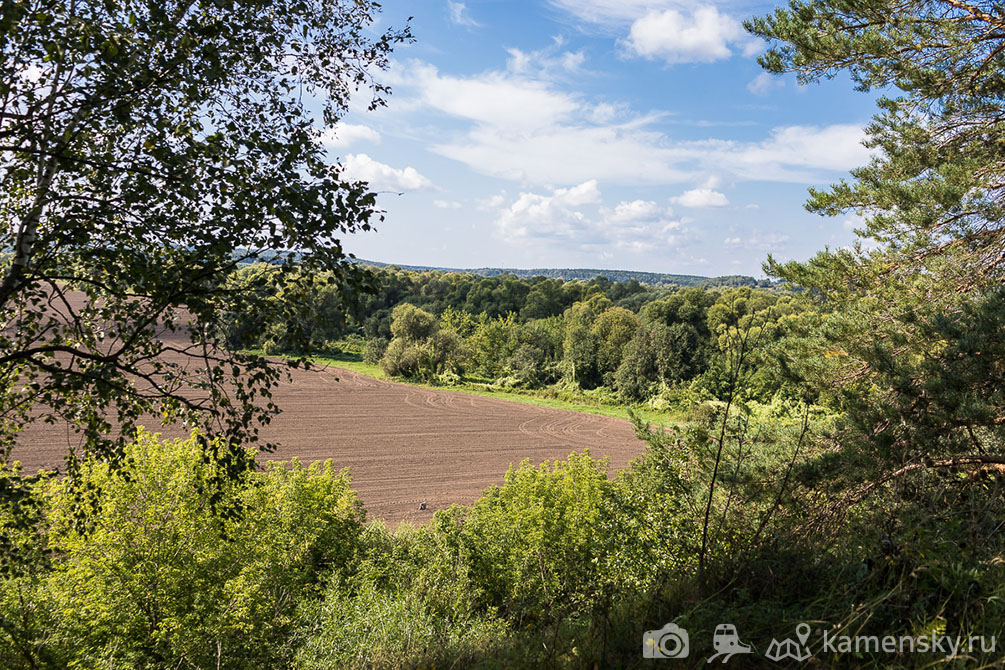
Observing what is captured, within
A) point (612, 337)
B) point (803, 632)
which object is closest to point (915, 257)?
point (803, 632)

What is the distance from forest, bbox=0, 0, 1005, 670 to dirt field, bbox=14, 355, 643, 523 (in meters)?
9.67

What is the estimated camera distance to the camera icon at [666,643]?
2.79m

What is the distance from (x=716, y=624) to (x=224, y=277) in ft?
11.8

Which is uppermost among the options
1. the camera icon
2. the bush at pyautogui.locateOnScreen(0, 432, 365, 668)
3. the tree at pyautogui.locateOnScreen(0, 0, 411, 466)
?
the tree at pyautogui.locateOnScreen(0, 0, 411, 466)

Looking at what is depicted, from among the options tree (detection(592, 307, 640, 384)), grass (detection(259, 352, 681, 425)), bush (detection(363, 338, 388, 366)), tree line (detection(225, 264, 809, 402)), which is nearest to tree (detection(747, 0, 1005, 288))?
tree line (detection(225, 264, 809, 402))

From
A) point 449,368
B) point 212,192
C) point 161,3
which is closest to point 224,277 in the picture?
point 212,192

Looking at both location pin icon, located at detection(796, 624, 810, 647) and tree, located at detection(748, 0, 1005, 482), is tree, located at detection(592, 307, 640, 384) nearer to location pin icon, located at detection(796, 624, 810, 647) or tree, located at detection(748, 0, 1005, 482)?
tree, located at detection(748, 0, 1005, 482)

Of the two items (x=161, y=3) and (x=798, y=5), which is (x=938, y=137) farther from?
(x=161, y=3)

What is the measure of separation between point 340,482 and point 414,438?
18.2 metres

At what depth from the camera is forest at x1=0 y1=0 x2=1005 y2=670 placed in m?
3.13

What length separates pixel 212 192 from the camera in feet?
11.5

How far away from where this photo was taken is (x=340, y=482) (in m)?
14.5

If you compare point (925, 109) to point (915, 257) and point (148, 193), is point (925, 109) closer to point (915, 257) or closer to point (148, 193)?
point (915, 257)

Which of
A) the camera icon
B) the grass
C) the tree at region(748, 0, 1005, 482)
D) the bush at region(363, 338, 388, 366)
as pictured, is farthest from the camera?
the bush at region(363, 338, 388, 366)
